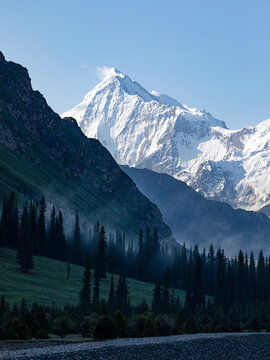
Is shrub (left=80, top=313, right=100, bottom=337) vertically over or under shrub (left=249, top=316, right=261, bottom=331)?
under

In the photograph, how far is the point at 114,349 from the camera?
255ft

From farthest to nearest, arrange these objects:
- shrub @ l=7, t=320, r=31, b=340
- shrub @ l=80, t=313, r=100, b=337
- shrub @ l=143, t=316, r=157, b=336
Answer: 1. shrub @ l=80, t=313, r=100, b=337
2. shrub @ l=143, t=316, r=157, b=336
3. shrub @ l=7, t=320, r=31, b=340

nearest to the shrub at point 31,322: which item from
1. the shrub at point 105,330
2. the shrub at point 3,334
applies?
the shrub at point 3,334

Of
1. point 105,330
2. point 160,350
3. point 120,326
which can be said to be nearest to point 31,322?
point 120,326

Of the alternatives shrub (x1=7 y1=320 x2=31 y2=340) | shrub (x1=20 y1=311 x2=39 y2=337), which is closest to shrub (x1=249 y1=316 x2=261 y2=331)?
shrub (x1=20 y1=311 x2=39 y2=337)

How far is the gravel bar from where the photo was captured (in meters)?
71.9

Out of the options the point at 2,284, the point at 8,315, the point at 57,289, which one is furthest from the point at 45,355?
the point at 57,289

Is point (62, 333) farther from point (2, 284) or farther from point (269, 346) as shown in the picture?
point (2, 284)

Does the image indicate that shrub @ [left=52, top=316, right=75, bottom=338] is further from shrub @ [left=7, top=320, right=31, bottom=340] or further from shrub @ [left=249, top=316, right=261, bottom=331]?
shrub @ [left=249, top=316, right=261, bottom=331]

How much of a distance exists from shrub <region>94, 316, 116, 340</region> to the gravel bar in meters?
8.78

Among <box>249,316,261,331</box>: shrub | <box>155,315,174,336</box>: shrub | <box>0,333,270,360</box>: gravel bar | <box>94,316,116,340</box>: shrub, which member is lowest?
<box>0,333,270,360</box>: gravel bar

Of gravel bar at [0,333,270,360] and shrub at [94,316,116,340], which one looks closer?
gravel bar at [0,333,270,360]

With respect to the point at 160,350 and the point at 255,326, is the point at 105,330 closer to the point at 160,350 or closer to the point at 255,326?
the point at 160,350

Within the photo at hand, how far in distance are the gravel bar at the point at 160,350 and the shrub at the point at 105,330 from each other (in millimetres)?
8783
